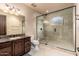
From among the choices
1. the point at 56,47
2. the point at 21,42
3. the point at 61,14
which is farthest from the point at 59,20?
the point at 21,42

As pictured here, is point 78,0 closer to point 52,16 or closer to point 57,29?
point 52,16

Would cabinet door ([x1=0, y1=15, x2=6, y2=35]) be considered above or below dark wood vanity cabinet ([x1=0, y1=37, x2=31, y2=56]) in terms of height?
above

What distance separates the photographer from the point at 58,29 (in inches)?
73.0

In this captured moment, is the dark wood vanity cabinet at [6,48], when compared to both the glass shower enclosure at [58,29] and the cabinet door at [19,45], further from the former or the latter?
the glass shower enclosure at [58,29]

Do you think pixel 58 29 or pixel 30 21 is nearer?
pixel 30 21

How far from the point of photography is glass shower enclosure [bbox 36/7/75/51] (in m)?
1.69

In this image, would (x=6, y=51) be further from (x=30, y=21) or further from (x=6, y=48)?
(x=30, y=21)

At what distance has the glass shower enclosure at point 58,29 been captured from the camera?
169 centimetres

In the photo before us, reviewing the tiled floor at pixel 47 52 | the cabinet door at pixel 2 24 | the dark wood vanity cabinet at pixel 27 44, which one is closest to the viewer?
the tiled floor at pixel 47 52

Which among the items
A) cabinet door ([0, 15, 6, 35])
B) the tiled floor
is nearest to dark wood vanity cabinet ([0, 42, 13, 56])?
cabinet door ([0, 15, 6, 35])

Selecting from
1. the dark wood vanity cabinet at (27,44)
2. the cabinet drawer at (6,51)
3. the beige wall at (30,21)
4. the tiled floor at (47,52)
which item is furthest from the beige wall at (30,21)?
the cabinet drawer at (6,51)

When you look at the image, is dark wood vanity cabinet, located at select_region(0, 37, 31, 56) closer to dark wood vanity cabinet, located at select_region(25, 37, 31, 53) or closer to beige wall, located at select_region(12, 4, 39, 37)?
dark wood vanity cabinet, located at select_region(25, 37, 31, 53)

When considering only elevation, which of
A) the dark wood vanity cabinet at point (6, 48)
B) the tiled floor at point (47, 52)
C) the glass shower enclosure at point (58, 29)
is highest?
the glass shower enclosure at point (58, 29)

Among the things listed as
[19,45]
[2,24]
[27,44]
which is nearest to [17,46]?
[19,45]
